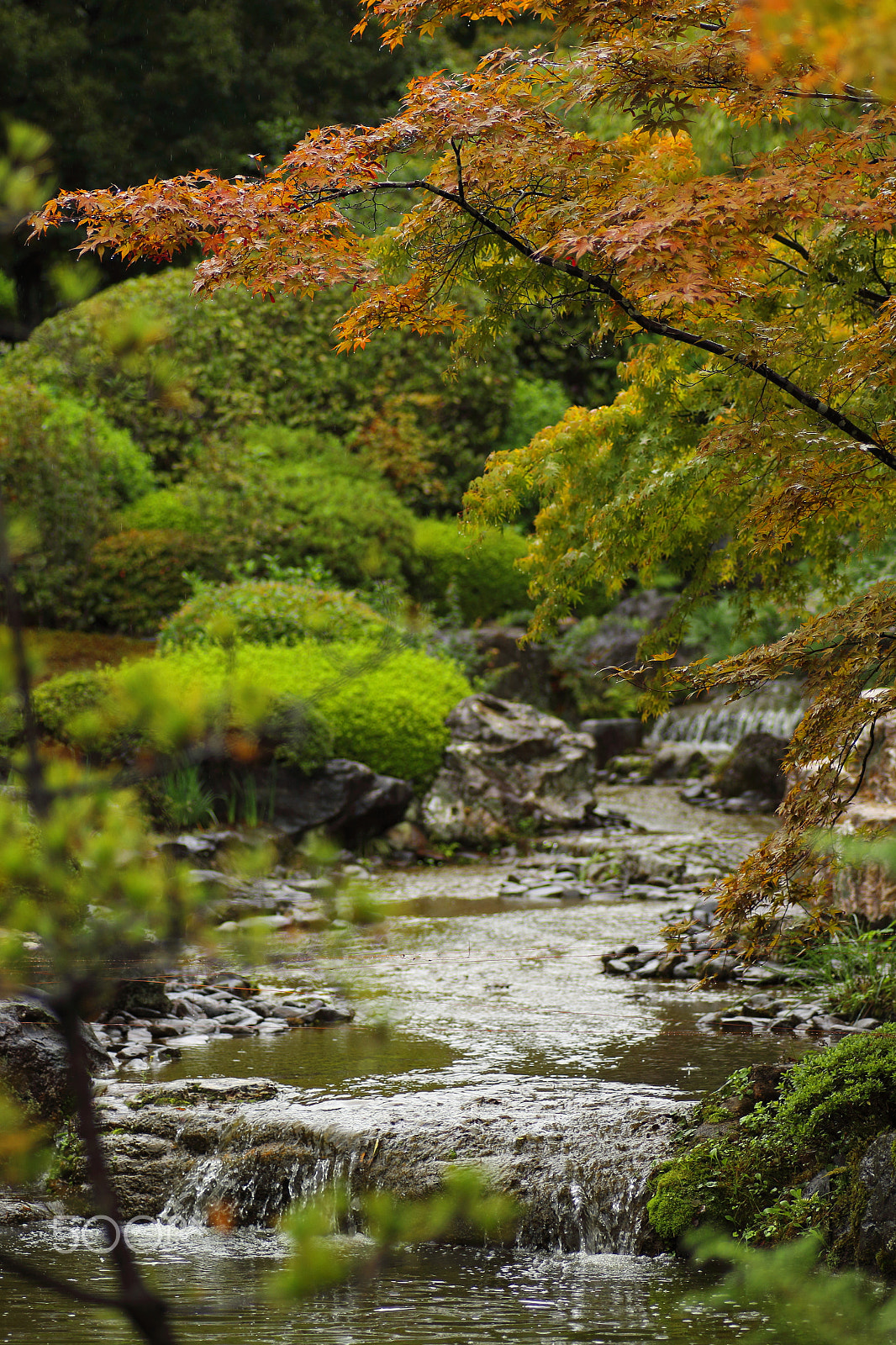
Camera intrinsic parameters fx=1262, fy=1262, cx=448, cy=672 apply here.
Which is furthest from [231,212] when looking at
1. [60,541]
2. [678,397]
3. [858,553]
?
[60,541]

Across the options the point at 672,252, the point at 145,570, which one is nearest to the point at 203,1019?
the point at 672,252

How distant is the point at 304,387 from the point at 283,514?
432 cm

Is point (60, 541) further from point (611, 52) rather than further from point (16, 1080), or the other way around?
point (611, 52)


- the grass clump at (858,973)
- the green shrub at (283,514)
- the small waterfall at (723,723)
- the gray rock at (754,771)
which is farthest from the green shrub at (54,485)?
the grass clump at (858,973)

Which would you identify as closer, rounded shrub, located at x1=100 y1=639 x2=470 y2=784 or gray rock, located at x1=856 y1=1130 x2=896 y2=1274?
gray rock, located at x1=856 y1=1130 x2=896 y2=1274

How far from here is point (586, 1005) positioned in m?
6.74

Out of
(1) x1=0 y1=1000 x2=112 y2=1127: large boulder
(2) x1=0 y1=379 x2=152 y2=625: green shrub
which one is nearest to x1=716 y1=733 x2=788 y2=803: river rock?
(2) x1=0 y1=379 x2=152 y2=625: green shrub

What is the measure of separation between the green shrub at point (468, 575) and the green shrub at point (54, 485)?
4.71m

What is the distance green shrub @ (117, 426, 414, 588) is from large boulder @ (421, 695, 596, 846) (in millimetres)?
3705

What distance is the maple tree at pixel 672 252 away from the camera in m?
3.79

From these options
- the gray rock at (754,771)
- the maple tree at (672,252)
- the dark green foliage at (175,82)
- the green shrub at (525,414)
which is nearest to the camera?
the maple tree at (672,252)

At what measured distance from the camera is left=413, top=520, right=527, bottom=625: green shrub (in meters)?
18.8

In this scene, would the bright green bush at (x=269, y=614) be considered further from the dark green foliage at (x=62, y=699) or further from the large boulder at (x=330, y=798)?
the dark green foliage at (x=62, y=699)

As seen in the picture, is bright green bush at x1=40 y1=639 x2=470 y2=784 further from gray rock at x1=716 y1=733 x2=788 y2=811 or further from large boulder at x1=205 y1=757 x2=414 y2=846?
gray rock at x1=716 y1=733 x2=788 y2=811
